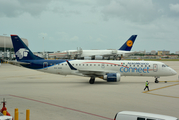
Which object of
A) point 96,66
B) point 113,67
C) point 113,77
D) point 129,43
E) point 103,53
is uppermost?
point 129,43

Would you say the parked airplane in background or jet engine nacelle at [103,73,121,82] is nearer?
jet engine nacelle at [103,73,121,82]

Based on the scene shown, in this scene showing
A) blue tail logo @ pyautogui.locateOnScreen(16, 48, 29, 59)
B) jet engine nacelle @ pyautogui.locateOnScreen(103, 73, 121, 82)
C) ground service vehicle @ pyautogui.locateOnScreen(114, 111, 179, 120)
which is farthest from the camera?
blue tail logo @ pyautogui.locateOnScreen(16, 48, 29, 59)

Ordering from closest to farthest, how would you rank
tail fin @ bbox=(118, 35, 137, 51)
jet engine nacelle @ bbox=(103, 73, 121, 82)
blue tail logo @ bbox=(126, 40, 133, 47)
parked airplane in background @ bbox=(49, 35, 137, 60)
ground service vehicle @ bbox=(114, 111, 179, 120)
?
ground service vehicle @ bbox=(114, 111, 179, 120) < jet engine nacelle @ bbox=(103, 73, 121, 82) < tail fin @ bbox=(118, 35, 137, 51) < blue tail logo @ bbox=(126, 40, 133, 47) < parked airplane in background @ bbox=(49, 35, 137, 60)

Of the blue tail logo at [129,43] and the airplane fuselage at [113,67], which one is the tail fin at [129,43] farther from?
the airplane fuselage at [113,67]

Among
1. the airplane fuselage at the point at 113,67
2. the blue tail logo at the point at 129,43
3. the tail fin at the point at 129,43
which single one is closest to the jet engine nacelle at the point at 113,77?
the airplane fuselage at the point at 113,67

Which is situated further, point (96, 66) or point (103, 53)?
point (103, 53)

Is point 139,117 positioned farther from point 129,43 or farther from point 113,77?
point 129,43

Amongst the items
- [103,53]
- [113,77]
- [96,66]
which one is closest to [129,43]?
[103,53]

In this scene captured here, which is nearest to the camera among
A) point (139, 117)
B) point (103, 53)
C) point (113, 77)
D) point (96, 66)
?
point (139, 117)

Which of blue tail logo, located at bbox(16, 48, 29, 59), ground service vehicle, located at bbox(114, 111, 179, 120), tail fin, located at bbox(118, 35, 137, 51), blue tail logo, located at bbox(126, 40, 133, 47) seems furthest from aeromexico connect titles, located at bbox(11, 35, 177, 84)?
blue tail logo, located at bbox(126, 40, 133, 47)

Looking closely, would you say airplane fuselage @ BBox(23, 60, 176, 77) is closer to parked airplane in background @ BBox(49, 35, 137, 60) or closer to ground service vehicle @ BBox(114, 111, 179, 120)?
ground service vehicle @ BBox(114, 111, 179, 120)

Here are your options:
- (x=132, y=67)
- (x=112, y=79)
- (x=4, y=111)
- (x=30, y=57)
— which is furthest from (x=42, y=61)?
(x=4, y=111)

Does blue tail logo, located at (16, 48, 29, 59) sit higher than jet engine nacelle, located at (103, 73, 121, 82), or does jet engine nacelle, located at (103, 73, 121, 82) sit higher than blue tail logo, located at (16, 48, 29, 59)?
blue tail logo, located at (16, 48, 29, 59)

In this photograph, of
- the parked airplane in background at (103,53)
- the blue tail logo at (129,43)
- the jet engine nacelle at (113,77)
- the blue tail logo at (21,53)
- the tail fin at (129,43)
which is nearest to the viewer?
the jet engine nacelle at (113,77)
